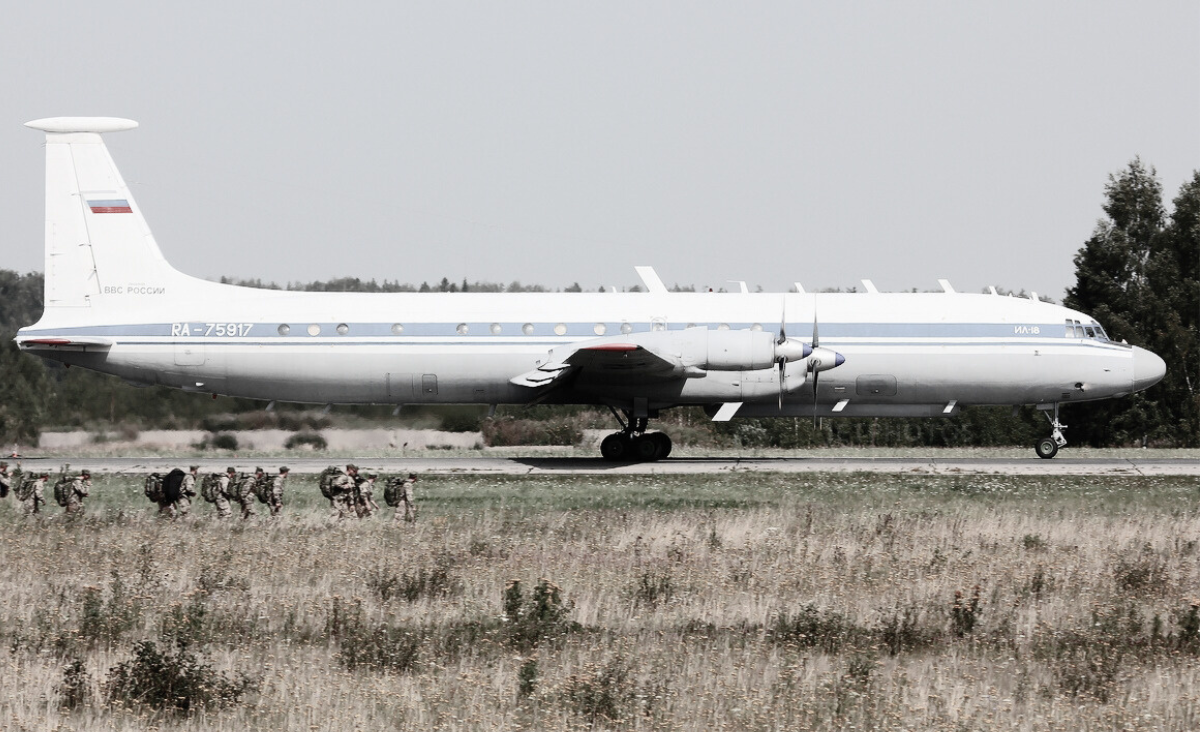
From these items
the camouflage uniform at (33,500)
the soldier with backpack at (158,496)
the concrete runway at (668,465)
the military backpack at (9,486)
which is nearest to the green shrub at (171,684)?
the soldier with backpack at (158,496)

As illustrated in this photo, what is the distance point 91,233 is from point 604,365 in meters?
14.0

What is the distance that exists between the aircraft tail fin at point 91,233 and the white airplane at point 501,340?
51 mm

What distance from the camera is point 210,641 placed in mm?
12430

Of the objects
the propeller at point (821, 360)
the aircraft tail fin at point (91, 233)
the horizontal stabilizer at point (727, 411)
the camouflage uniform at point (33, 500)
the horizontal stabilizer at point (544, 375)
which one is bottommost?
the camouflage uniform at point (33, 500)

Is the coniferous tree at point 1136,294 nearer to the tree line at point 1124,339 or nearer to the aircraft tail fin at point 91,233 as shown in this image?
the tree line at point 1124,339

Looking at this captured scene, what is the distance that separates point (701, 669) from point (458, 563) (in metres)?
5.91

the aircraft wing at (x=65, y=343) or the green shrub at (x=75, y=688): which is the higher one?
the aircraft wing at (x=65, y=343)

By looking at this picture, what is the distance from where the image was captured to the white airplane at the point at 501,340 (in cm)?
2988

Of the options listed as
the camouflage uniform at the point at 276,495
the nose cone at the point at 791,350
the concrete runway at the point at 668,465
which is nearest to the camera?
the camouflage uniform at the point at 276,495

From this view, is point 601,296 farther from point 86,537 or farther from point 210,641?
point 210,641

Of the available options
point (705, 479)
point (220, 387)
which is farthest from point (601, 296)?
point (220, 387)

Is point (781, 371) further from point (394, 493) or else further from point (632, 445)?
point (394, 493)

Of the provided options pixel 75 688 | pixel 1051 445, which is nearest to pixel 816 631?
pixel 75 688

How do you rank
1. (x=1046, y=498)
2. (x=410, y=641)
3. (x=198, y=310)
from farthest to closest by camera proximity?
(x=198, y=310) → (x=1046, y=498) → (x=410, y=641)
